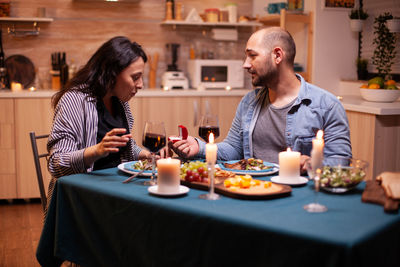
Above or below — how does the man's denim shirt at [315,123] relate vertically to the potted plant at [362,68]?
below

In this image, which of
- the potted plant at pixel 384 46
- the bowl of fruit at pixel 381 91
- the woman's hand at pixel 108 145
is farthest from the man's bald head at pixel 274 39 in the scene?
the potted plant at pixel 384 46

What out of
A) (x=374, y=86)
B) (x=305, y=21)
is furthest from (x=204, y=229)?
(x=305, y=21)

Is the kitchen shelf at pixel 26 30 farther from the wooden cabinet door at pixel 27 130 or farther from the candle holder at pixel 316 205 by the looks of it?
the candle holder at pixel 316 205

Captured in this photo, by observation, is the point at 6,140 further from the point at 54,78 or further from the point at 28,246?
the point at 28,246

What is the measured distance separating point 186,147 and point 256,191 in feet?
2.13

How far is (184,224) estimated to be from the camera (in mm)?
1481

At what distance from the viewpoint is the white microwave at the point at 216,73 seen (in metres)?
4.86

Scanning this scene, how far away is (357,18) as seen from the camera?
14.6ft

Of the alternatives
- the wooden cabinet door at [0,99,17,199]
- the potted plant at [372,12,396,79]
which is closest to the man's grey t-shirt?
the potted plant at [372,12,396,79]

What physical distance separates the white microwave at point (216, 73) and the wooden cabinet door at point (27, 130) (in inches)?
55.3

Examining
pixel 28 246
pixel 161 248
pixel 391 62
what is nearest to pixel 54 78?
pixel 28 246

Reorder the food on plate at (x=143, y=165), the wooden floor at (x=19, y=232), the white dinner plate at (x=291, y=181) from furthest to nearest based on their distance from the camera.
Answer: the wooden floor at (x=19, y=232) < the food on plate at (x=143, y=165) < the white dinner plate at (x=291, y=181)

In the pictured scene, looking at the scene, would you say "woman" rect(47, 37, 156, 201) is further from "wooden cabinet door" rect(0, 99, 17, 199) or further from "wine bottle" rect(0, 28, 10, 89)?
"wine bottle" rect(0, 28, 10, 89)

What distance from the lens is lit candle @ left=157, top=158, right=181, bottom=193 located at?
62.9 inches
